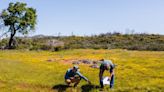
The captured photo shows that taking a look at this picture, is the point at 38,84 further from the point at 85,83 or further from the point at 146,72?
the point at 146,72

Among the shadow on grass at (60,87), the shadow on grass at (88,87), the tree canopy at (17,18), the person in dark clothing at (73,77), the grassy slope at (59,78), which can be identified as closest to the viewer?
the person in dark clothing at (73,77)

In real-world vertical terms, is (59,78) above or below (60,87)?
above

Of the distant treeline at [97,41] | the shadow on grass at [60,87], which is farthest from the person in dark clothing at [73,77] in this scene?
the distant treeline at [97,41]

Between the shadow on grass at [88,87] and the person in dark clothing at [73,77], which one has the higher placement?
the person in dark clothing at [73,77]

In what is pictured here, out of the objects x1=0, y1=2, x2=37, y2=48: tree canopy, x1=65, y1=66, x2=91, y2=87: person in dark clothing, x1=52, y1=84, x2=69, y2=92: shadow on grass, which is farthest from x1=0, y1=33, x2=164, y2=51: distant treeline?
x1=65, y1=66, x2=91, y2=87: person in dark clothing

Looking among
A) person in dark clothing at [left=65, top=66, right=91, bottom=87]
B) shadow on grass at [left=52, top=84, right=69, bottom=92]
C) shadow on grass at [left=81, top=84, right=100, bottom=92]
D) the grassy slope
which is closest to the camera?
person in dark clothing at [left=65, top=66, right=91, bottom=87]

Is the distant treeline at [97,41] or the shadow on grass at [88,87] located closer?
the shadow on grass at [88,87]

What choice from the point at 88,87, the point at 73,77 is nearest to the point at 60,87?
the point at 73,77

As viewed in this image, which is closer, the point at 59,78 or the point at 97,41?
the point at 59,78

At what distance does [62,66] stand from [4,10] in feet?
207

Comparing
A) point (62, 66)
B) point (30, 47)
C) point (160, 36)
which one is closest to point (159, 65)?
Result: point (62, 66)

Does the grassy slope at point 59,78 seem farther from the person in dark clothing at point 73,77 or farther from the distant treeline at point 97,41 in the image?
the distant treeline at point 97,41

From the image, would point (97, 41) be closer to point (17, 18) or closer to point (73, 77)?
point (17, 18)

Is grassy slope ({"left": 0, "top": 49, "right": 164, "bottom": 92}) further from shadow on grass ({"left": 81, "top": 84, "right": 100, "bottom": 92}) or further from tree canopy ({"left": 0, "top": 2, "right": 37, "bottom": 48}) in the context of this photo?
tree canopy ({"left": 0, "top": 2, "right": 37, "bottom": 48})
